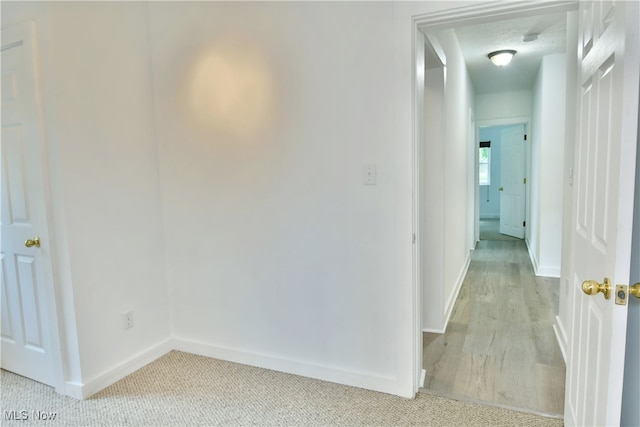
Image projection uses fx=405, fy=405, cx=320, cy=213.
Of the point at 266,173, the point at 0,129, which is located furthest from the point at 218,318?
the point at 0,129

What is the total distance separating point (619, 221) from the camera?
42.3 inches

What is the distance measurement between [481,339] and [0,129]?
3.41m

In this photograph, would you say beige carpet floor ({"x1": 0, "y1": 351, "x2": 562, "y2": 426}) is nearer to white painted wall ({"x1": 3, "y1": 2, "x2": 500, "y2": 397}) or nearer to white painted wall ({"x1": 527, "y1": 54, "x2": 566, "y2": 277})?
white painted wall ({"x1": 3, "y1": 2, "x2": 500, "y2": 397})

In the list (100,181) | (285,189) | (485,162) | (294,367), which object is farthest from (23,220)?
(485,162)

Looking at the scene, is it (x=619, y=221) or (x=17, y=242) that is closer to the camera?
(x=619, y=221)

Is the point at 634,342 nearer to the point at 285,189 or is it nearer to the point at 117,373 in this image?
the point at 285,189

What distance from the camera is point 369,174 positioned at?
7.16 ft

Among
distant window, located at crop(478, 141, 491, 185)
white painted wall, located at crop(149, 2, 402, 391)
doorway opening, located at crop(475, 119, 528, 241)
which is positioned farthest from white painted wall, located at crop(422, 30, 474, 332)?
distant window, located at crop(478, 141, 491, 185)

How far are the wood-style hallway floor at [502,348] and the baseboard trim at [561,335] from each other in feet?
0.10

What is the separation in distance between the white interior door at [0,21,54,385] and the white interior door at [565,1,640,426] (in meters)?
2.51

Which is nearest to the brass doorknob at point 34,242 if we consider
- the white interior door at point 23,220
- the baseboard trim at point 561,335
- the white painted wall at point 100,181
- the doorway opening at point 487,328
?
the white interior door at point 23,220

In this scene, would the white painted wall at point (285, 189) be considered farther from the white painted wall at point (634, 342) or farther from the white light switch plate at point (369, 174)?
the white painted wall at point (634, 342)

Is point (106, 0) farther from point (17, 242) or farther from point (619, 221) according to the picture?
point (619, 221)

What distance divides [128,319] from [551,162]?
4575mm
